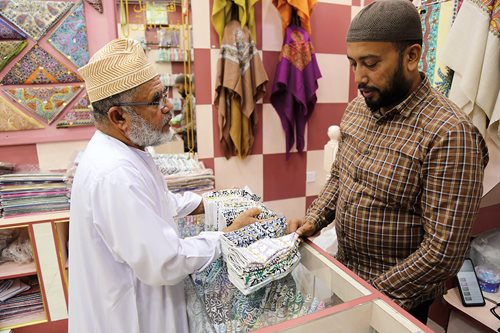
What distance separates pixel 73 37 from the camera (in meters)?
2.00

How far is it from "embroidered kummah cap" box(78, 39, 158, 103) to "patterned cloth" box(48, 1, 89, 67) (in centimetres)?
111

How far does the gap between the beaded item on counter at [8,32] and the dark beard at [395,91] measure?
6.36 ft

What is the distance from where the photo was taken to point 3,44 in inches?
73.9

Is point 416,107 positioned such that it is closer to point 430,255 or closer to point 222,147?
point 430,255

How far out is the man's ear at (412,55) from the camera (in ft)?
3.38

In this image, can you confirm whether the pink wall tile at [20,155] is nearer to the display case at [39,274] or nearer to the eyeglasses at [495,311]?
the display case at [39,274]

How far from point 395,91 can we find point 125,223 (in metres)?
0.93

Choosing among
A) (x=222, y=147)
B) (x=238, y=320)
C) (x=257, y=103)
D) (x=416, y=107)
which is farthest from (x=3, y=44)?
(x=416, y=107)

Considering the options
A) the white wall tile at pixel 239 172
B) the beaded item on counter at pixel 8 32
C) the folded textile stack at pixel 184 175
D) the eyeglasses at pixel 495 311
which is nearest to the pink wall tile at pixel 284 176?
the white wall tile at pixel 239 172

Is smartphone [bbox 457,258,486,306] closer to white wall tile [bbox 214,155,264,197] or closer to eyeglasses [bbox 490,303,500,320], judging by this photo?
eyeglasses [bbox 490,303,500,320]

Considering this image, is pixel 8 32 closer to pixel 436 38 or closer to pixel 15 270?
pixel 15 270

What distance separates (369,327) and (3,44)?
228 cm

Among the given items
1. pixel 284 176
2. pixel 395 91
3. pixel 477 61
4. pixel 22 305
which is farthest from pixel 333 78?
pixel 22 305

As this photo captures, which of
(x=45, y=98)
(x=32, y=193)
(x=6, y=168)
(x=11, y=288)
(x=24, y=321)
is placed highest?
(x=45, y=98)
